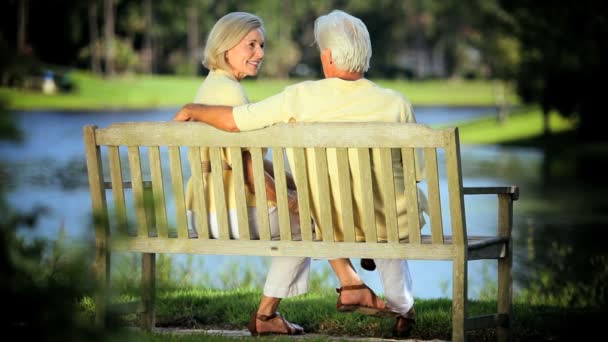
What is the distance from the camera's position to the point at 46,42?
2867 inches

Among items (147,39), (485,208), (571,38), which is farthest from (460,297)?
(147,39)

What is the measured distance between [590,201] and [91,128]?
11.8m

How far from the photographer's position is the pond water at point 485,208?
5.35m

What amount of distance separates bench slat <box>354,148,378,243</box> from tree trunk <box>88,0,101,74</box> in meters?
70.5

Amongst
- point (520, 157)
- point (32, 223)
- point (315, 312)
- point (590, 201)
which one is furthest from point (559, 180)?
point (32, 223)

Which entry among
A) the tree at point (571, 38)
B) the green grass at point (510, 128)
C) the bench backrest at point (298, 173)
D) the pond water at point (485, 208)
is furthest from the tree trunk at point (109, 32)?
the bench backrest at point (298, 173)

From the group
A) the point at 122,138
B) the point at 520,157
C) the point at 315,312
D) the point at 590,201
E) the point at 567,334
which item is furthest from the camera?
the point at 520,157

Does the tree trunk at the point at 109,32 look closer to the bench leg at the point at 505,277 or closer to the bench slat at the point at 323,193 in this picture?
the bench leg at the point at 505,277

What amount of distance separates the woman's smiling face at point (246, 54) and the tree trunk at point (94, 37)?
230ft

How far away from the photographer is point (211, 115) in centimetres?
429

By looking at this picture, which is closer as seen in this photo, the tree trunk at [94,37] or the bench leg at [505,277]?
the bench leg at [505,277]

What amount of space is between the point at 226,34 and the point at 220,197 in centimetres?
62

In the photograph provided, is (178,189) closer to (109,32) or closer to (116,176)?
(116,176)

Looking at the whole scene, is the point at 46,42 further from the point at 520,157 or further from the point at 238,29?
the point at 238,29
